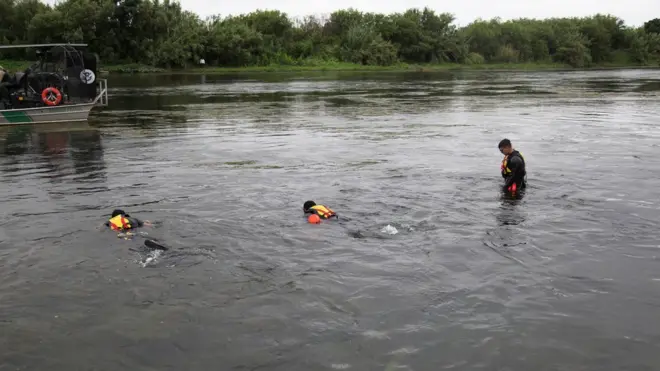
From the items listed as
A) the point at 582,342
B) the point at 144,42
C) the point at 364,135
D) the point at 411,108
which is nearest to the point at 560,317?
the point at 582,342

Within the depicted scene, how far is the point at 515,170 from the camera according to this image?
12.8m

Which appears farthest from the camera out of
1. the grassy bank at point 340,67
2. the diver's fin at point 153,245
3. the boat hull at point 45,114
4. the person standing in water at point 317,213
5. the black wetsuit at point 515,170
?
the grassy bank at point 340,67

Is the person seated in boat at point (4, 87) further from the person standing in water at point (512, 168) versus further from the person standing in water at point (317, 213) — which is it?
the person standing in water at point (512, 168)

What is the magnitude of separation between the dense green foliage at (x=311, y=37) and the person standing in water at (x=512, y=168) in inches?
2857

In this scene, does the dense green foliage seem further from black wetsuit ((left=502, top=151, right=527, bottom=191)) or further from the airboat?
black wetsuit ((left=502, top=151, right=527, bottom=191))

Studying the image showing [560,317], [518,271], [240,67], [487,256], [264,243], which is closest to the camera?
[560,317]

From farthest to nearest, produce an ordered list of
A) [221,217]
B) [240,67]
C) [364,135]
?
[240,67] < [364,135] < [221,217]

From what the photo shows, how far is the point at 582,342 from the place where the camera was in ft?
22.3

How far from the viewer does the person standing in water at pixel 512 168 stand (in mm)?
12734

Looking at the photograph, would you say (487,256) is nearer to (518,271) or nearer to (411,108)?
(518,271)

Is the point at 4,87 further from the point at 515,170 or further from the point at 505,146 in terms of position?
the point at 515,170

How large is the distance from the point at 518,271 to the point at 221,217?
18.3ft

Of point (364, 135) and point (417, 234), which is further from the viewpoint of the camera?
point (364, 135)

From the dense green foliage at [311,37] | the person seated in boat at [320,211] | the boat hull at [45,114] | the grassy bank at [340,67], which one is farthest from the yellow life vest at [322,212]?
the dense green foliage at [311,37]
